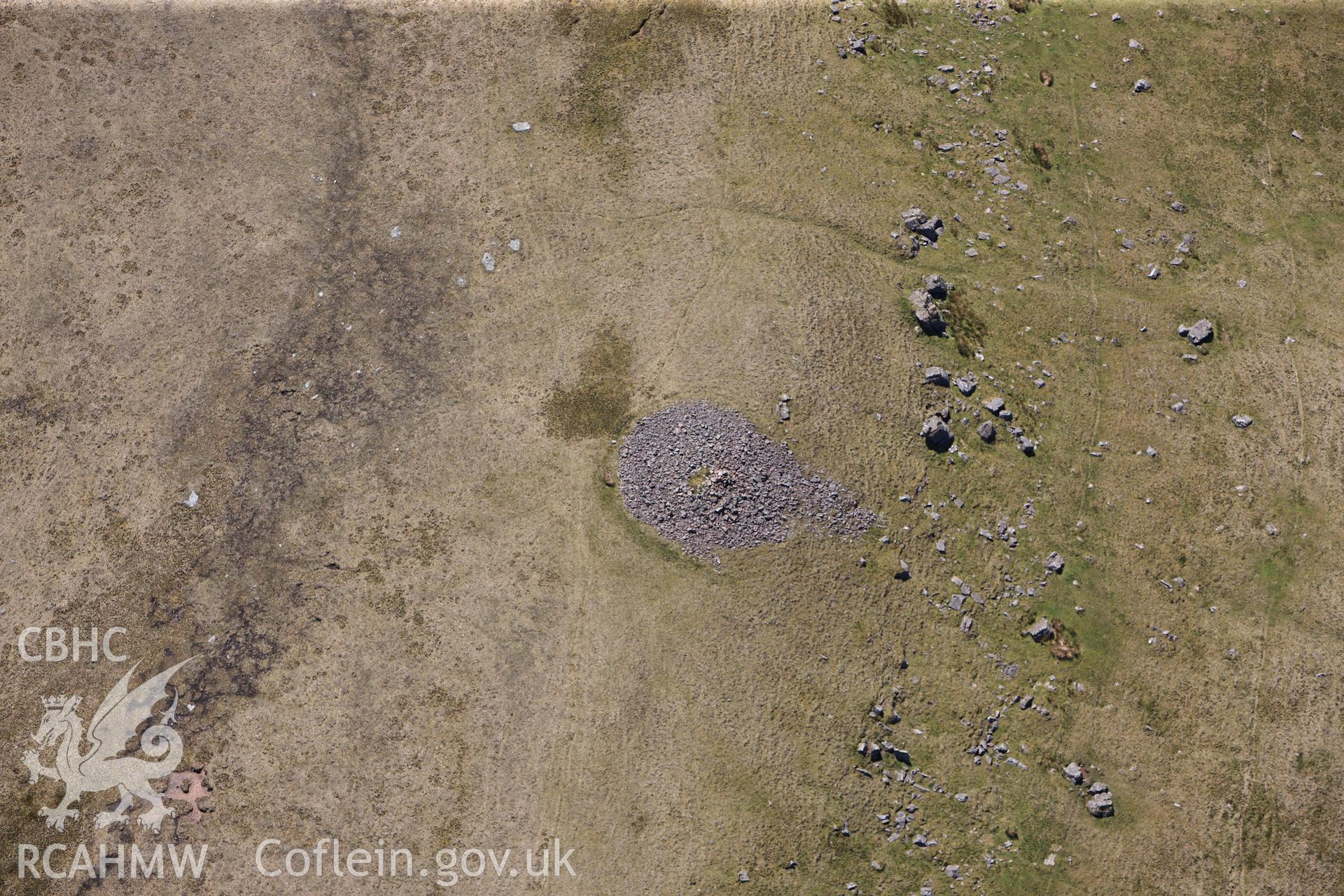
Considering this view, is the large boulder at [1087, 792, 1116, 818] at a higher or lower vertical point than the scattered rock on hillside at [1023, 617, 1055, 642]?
lower

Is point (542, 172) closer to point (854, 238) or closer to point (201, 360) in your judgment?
point (854, 238)

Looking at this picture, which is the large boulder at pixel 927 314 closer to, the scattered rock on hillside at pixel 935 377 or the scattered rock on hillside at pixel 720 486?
the scattered rock on hillside at pixel 935 377

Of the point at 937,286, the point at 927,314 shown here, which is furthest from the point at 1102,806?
the point at 937,286

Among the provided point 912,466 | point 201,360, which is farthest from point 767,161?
point 201,360

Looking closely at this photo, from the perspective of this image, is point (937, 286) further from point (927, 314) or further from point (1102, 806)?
point (1102, 806)

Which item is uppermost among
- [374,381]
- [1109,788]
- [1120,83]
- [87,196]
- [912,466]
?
[1120,83]

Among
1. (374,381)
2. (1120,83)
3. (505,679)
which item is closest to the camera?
(505,679)

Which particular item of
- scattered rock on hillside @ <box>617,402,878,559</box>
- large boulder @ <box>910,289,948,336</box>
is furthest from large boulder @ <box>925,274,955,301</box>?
scattered rock on hillside @ <box>617,402,878,559</box>

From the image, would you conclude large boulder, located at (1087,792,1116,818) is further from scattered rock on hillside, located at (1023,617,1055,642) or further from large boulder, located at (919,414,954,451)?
large boulder, located at (919,414,954,451)

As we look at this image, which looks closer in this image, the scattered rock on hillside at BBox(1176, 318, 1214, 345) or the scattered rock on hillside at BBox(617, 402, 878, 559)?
the scattered rock on hillside at BBox(617, 402, 878, 559)
